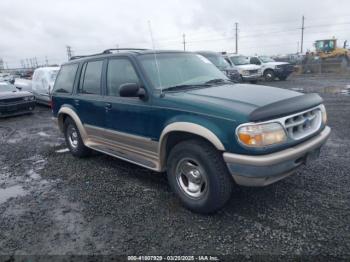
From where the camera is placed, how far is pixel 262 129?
9.60ft

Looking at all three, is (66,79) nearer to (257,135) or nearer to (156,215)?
(156,215)

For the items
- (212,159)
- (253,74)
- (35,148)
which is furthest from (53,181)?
(253,74)

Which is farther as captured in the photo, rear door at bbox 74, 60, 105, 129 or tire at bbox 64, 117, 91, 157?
tire at bbox 64, 117, 91, 157

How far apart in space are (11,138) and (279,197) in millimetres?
7407

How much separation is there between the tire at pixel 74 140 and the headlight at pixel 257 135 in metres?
3.72

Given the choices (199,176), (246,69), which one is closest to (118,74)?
(199,176)

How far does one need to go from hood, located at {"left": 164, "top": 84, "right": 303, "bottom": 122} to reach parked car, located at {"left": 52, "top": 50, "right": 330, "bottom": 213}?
10 mm

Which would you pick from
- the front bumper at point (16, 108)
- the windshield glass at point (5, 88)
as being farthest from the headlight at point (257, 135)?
the windshield glass at point (5, 88)

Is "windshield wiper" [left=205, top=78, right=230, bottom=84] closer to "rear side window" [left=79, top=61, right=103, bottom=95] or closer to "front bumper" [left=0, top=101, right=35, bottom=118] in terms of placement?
"rear side window" [left=79, top=61, right=103, bottom=95]

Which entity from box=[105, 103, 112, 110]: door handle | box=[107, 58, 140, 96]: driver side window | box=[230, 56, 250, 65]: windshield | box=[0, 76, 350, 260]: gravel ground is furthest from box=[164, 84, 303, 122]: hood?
box=[230, 56, 250, 65]: windshield

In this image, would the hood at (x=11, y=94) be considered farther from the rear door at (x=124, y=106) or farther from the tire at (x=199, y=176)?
the tire at (x=199, y=176)

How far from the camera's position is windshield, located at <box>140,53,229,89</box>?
13.2 ft

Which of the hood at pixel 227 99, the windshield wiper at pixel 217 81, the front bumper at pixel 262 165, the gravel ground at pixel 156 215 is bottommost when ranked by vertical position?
the gravel ground at pixel 156 215

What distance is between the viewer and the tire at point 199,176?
3.21 metres
